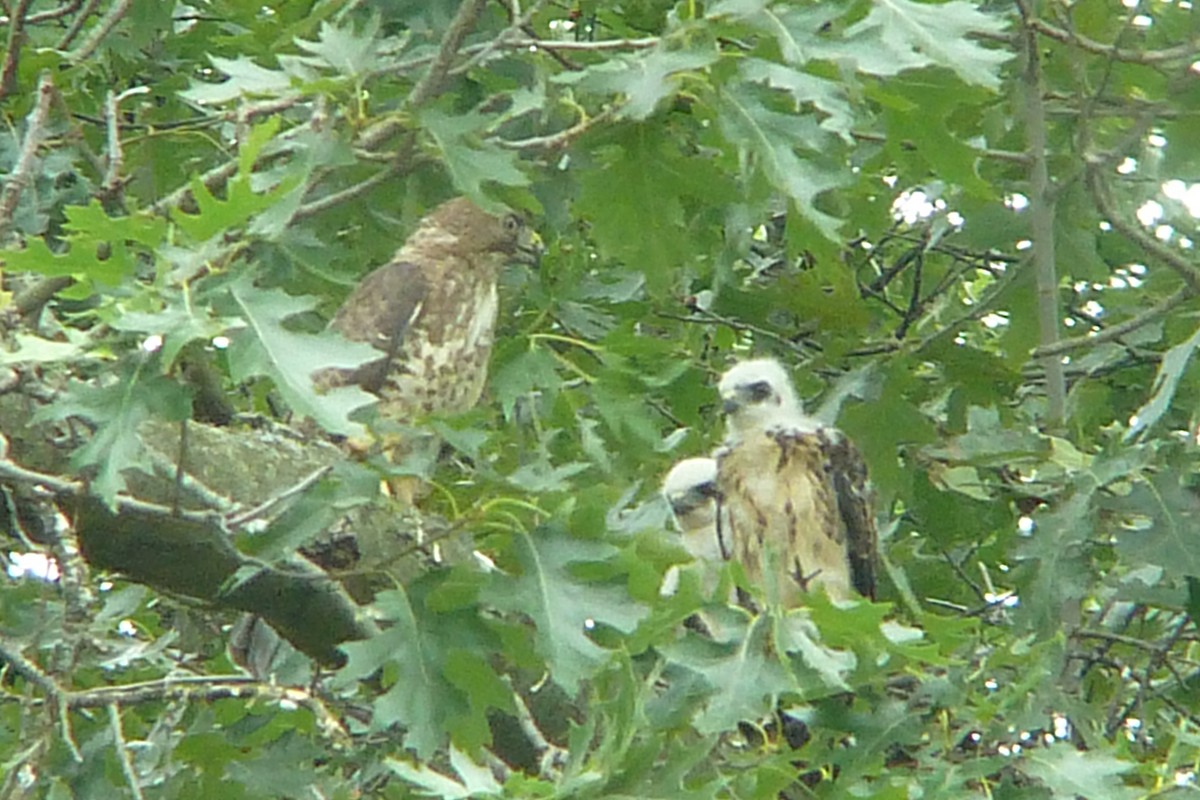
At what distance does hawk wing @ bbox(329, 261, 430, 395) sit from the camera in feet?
18.4

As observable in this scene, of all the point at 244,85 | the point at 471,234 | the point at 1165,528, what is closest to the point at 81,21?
the point at 244,85

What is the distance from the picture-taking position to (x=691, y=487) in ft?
19.3

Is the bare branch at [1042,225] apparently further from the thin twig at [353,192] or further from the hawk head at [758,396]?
the thin twig at [353,192]

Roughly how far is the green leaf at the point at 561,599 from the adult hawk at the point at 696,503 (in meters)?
2.35

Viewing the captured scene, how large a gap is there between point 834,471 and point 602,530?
7.41 ft

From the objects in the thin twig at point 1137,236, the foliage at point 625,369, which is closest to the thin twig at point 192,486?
the foliage at point 625,369

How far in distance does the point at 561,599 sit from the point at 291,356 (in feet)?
2.12

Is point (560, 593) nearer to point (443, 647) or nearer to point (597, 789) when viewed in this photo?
point (443, 647)

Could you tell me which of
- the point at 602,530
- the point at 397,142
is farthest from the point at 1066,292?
the point at 602,530

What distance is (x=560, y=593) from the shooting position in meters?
3.40

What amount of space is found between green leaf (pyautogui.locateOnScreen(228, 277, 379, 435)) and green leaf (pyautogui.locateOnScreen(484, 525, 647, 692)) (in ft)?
1.66

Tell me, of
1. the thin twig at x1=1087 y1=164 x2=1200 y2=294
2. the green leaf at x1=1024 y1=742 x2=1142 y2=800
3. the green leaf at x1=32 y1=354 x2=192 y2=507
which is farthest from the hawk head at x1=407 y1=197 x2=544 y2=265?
the green leaf at x1=32 y1=354 x2=192 y2=507

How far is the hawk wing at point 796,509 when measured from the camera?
222 inches

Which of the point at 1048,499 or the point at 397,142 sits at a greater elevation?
the point at 397,142
